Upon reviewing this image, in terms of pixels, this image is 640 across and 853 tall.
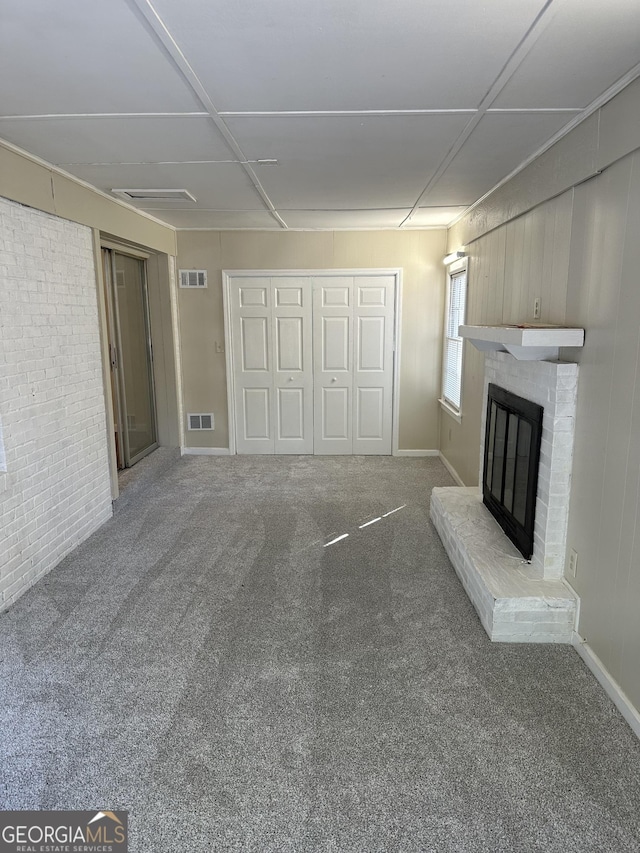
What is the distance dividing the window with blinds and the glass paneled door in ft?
10.4

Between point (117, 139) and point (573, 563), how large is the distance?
10.3 feet

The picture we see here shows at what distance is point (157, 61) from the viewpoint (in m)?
1.97

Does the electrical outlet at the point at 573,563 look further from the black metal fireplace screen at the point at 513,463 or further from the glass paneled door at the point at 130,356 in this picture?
the glass paneled door at the point at 130,356

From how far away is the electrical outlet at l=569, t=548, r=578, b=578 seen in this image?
2.61 metres

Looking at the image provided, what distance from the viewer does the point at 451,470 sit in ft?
18.0

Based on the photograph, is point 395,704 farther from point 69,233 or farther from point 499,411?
point 69,233

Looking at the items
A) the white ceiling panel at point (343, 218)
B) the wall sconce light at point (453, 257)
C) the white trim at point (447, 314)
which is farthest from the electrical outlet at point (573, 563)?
the white ceiling panel at point (343, 218)

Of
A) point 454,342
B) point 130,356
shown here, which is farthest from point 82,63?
point 454,342

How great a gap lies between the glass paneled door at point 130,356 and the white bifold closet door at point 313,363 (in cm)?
93

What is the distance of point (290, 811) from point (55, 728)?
0.99 meters

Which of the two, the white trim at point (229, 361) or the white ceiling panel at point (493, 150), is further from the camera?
the white trim at point (229, 361)

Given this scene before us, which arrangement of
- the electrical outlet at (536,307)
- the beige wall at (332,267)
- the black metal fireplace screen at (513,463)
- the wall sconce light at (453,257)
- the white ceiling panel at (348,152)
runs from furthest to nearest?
1. the beige wall at (332,267)
2. the wall sconce light at (453,257)
3. the electrical outlet at (536,307)
4. the black metal fireplace screen at (513,463)
5. the white ceiling panel at (348,152)

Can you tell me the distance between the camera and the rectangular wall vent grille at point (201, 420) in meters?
6.19

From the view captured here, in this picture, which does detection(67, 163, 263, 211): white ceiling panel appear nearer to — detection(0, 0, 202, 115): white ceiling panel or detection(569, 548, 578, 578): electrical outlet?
detection(0, 0, 202, 115): white ceiling panel
